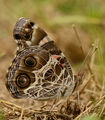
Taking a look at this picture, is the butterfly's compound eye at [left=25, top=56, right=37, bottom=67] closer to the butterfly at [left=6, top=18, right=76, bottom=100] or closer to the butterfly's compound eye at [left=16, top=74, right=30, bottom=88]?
the butterfly at [left=6, top=18, right=76, bottom=100]

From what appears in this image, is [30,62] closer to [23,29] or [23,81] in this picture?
[23,81]

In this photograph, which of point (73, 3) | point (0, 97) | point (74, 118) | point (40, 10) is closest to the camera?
point (74, 118)

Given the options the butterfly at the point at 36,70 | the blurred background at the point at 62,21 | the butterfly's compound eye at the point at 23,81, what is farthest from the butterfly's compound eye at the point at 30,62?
the blurred background at the point at 62,21

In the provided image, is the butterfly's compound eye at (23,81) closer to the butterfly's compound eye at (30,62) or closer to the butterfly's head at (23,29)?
the butterfly's compound eye at (30,62)

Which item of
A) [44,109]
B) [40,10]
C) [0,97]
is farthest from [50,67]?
[40,10]

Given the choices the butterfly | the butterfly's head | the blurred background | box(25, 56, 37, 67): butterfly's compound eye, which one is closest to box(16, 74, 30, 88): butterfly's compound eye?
the butterfly

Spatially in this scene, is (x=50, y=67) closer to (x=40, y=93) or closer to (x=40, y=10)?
(x=40, y=93)
